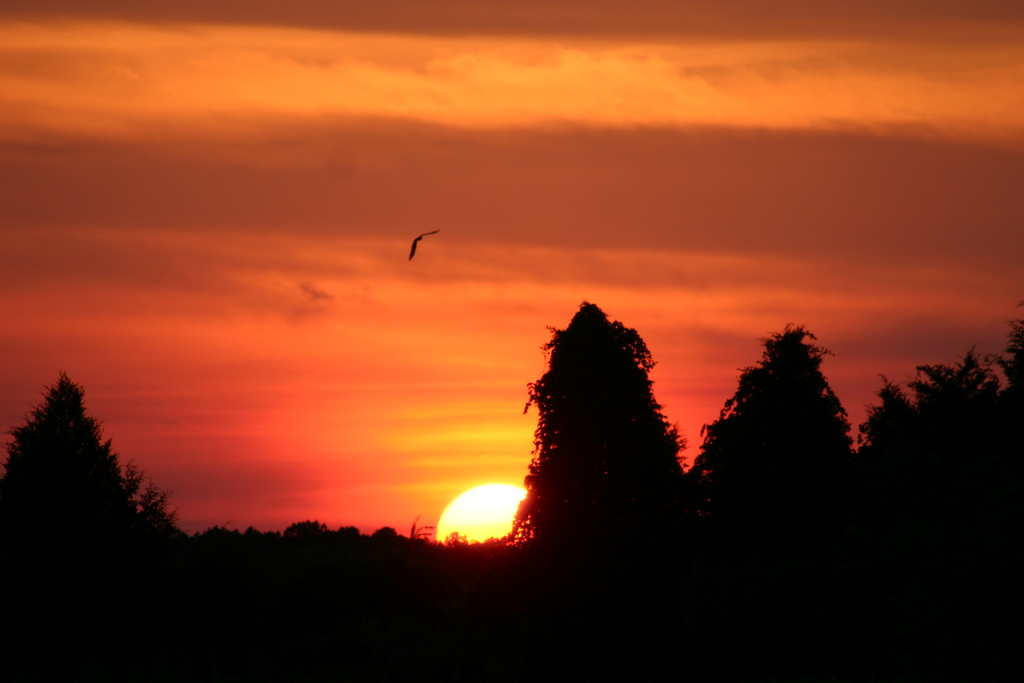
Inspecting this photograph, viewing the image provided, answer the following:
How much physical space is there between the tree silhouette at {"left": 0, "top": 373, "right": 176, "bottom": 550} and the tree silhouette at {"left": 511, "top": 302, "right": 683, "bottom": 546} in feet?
64.9

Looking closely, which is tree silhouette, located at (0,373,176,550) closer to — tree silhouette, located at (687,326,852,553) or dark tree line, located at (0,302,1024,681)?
dark tree line, located at (0,302,1024,681)

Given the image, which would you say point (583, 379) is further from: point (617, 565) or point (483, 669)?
point (483, 669)

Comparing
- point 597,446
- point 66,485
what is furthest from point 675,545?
point 66,485

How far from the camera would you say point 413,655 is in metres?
50.2

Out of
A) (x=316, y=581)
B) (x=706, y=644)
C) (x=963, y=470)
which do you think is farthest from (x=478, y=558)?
(x=963, y=470)

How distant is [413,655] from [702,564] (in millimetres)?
18759

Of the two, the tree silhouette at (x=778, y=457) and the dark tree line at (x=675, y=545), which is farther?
the tree silhouette at (x=778, y=457)

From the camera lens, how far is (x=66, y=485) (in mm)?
45531

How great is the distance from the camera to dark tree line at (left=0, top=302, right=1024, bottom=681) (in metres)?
29.8

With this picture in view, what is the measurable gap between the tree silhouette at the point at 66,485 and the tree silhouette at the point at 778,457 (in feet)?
85.4

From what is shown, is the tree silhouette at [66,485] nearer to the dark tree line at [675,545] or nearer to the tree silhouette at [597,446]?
the dark tree line at [675,545]

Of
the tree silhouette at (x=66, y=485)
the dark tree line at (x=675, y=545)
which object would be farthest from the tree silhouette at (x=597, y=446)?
the tree silhouette at (x=66, y=485)

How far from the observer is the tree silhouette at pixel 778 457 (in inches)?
1495

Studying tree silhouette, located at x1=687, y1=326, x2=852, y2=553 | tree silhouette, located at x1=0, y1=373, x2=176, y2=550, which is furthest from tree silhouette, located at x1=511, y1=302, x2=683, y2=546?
tree silhouette, located at x1=0, y1=373, x2=176, y2=550
